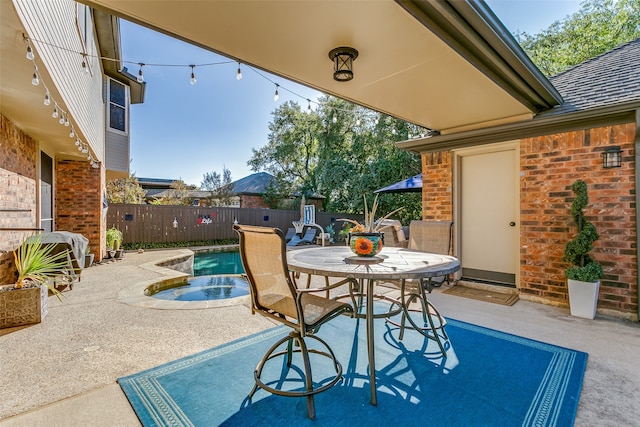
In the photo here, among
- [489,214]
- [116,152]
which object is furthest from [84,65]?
Answer: [489,214]

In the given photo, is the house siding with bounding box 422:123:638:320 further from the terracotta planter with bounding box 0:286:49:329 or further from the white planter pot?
the terracotta planter with bounding box 0:286:49:329

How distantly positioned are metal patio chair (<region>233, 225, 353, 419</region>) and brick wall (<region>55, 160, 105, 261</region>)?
6.81 metres

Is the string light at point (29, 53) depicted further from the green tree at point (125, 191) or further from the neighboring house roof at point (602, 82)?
the green tree at point (125, 191)

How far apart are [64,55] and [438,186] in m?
5.56

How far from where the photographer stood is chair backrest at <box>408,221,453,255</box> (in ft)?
11.3

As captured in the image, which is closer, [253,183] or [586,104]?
[586,104]

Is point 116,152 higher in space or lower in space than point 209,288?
higher

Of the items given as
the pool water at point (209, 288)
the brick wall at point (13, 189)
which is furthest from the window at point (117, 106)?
the pool water at point (209, 288)

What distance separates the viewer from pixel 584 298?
358 cm

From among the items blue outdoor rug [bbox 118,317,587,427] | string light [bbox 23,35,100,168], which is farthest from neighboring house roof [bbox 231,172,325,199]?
blue outdoor rug [bbox 118,317,587,427]

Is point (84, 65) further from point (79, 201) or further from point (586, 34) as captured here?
point (586, 34)

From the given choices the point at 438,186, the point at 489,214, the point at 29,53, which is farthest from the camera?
the point at 438,186

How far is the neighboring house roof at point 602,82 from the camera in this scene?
3760mm

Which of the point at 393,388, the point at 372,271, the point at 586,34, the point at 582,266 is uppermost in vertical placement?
the point at 586,34
